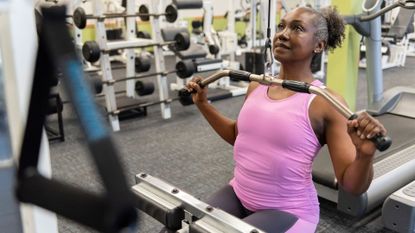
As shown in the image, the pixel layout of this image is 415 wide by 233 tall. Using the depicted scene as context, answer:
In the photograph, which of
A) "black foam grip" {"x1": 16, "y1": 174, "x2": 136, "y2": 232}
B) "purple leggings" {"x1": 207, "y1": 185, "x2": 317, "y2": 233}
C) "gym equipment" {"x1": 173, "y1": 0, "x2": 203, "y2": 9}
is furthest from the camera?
"gym equipment" {"x1": 173, "y1": 0, "x2": 203, "y2": 9}

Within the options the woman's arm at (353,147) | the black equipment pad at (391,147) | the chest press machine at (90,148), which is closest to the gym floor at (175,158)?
the black equipment pad at (391,147)

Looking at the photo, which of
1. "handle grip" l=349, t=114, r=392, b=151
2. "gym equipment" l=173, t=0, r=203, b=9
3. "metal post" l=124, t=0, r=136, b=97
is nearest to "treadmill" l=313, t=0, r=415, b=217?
"handle grip" l=349, t=114, r=392, b=151

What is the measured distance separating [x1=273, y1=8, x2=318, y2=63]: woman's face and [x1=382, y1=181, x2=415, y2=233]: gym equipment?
115 cm

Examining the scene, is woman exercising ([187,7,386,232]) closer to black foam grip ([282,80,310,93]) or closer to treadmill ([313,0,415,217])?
black foam grip ([282,80,310,93])

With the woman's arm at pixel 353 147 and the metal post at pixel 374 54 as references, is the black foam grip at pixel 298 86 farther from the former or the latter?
the metal post at pixel 374 54

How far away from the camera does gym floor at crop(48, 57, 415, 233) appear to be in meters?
2.64

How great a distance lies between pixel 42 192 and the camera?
497 millimetres

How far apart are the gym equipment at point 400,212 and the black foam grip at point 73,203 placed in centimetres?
219

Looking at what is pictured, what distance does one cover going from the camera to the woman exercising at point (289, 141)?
1591 mm

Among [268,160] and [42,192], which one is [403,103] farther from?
[42,192]

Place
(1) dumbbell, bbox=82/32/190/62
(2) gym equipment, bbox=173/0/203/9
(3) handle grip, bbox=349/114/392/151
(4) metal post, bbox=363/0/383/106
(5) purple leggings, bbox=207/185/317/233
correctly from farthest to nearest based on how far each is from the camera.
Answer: (2) gym equipment, bbox=173/0/203/9, (1) dumbbell, bbox=82/32/190/62, (4) metal post, bbox=363/0/383/106, (5) purple leggings, bbox=207/185/317/233, (3) handle grip, bbox=349/114/392/151

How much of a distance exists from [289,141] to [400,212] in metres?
1.10

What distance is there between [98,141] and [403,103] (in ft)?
13.7

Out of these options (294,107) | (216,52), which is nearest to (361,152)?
(294,107)
